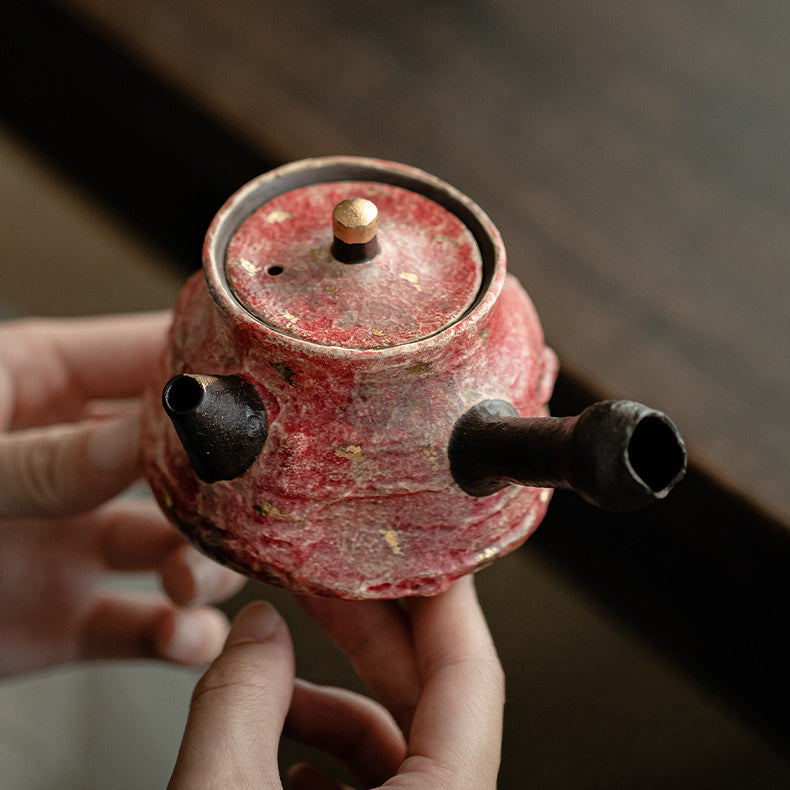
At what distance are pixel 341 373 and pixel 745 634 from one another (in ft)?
2.52

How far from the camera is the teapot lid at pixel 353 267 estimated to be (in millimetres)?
684

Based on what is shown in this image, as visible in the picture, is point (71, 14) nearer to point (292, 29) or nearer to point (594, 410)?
point (292, 29)

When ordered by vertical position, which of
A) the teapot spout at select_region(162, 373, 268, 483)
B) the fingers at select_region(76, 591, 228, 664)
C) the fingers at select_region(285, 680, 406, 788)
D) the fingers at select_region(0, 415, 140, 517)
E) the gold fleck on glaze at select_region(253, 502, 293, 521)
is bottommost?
the fingers at select_region(76, 591, 228, 664)

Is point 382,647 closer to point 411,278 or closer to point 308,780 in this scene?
point 308,780

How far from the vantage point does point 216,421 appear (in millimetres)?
642

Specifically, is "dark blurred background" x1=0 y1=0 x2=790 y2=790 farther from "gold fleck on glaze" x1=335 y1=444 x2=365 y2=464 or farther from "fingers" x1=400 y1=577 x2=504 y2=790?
"gold fleck on glaze" x1=335 y1=444 x2=365 y2=464

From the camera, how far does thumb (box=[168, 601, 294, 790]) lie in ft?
2.28

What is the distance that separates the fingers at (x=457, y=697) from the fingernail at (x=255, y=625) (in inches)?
6.0

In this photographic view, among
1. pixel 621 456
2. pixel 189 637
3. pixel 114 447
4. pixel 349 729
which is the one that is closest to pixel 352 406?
pixel 621 456

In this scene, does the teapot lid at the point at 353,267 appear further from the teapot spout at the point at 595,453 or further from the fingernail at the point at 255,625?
the fingernail at the point at 255,625

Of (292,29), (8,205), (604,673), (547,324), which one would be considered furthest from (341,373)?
(8,205)

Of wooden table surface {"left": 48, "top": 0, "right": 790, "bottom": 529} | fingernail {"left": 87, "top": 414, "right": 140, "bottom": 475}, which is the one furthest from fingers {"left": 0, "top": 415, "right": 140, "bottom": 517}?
wooden table surface {"left": 48, "top": 0, "right": 790, "bottom": 529}

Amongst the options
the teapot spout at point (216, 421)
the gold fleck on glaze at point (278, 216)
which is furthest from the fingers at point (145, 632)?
the gold fleck on glaze at point (278, 216)

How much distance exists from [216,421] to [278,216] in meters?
0.22
